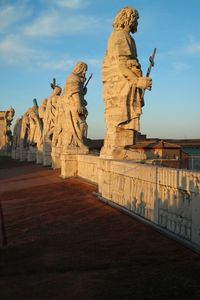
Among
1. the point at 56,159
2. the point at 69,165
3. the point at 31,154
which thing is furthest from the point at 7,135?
the point at 69,165

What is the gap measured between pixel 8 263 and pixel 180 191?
2.65 m

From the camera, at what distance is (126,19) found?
9570 mm

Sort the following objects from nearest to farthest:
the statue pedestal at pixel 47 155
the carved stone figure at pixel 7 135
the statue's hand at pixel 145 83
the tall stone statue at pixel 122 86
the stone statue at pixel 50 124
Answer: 1. the statue's hand at pixel 145 83
2. the tall stone statue at pixel 122 86
3. the statue pedestal at pixel 47 155
4. the stone statue at pixel 50 124
5. the carved stone figure at pixel 7 135

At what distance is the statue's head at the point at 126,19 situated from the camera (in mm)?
9484

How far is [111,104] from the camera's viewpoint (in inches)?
387

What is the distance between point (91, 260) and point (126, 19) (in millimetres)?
6566

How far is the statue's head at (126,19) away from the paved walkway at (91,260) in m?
4.60

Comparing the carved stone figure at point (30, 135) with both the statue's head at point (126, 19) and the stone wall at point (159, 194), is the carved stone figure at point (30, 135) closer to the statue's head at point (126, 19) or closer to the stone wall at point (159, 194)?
the statue's head at point (126, 19)

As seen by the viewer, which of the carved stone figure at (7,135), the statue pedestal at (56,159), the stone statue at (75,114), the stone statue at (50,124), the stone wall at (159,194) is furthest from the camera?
the carved stone figure at (7,135)

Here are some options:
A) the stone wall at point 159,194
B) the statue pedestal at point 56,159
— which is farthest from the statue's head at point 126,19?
the statue pedestal at point 56,159

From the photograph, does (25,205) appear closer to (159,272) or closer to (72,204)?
(72,204)

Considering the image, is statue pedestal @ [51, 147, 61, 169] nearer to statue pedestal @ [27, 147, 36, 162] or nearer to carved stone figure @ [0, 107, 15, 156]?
statue pedestal @ [27, 147, 36, 162]

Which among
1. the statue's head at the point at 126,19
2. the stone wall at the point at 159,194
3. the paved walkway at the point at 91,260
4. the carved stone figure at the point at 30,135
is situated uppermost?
the statue's head at the point at 126,19

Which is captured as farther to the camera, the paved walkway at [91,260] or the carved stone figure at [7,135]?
the carved stone figure at [7,135]
